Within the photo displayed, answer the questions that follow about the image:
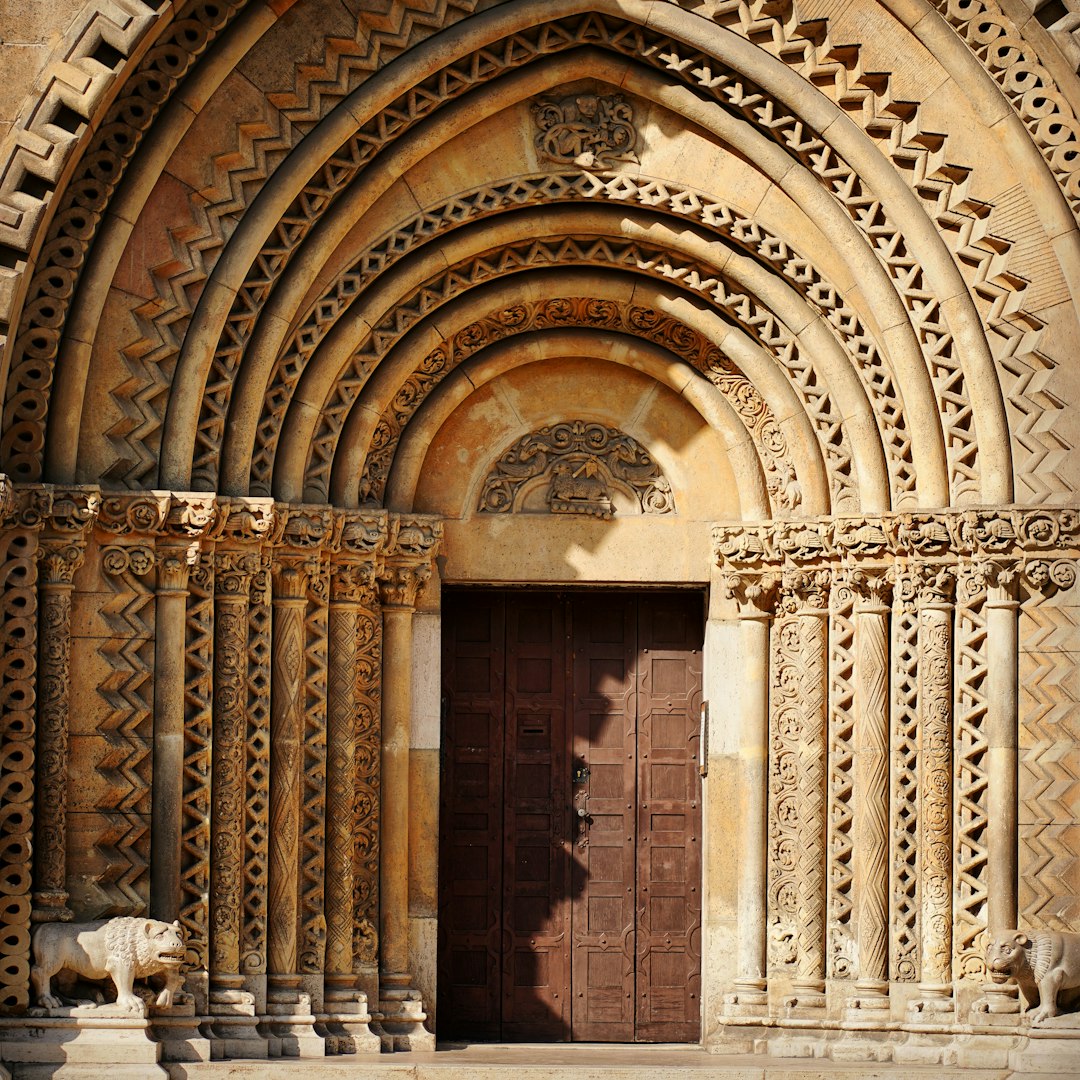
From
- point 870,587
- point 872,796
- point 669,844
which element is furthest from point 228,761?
point 870,587

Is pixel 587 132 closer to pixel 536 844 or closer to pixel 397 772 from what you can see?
pixel 397 772

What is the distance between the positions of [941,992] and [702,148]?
4826 mm

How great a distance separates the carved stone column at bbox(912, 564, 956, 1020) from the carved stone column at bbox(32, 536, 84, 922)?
4548mm

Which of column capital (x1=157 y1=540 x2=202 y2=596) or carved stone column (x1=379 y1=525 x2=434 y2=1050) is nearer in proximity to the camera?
column capital (x1=157 y1=540 x2=202 y2=596)

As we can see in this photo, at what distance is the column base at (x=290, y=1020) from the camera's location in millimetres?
13141

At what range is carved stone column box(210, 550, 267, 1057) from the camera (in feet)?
42.8

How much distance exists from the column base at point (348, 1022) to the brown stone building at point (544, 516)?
1.2 inches

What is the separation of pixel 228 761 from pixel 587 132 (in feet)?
13.2

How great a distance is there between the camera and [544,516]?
14.5 meters

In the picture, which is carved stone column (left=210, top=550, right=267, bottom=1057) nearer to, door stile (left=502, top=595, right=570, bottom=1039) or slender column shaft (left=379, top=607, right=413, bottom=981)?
slender column shaft (left=379, top=607, right=413, bottom=981)

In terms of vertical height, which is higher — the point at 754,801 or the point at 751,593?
the point at 751,593

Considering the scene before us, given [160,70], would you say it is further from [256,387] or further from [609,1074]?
[609,1074]

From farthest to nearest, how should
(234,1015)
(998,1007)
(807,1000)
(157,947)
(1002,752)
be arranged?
(807,1000), (234,1015), (1002,752), (998,1007), (157,947)

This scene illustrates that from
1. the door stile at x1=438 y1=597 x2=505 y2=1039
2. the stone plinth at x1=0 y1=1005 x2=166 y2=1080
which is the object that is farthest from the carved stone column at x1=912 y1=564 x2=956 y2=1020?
the stone plinth at x1=0 y1=1005 x2=166 y2=1080
